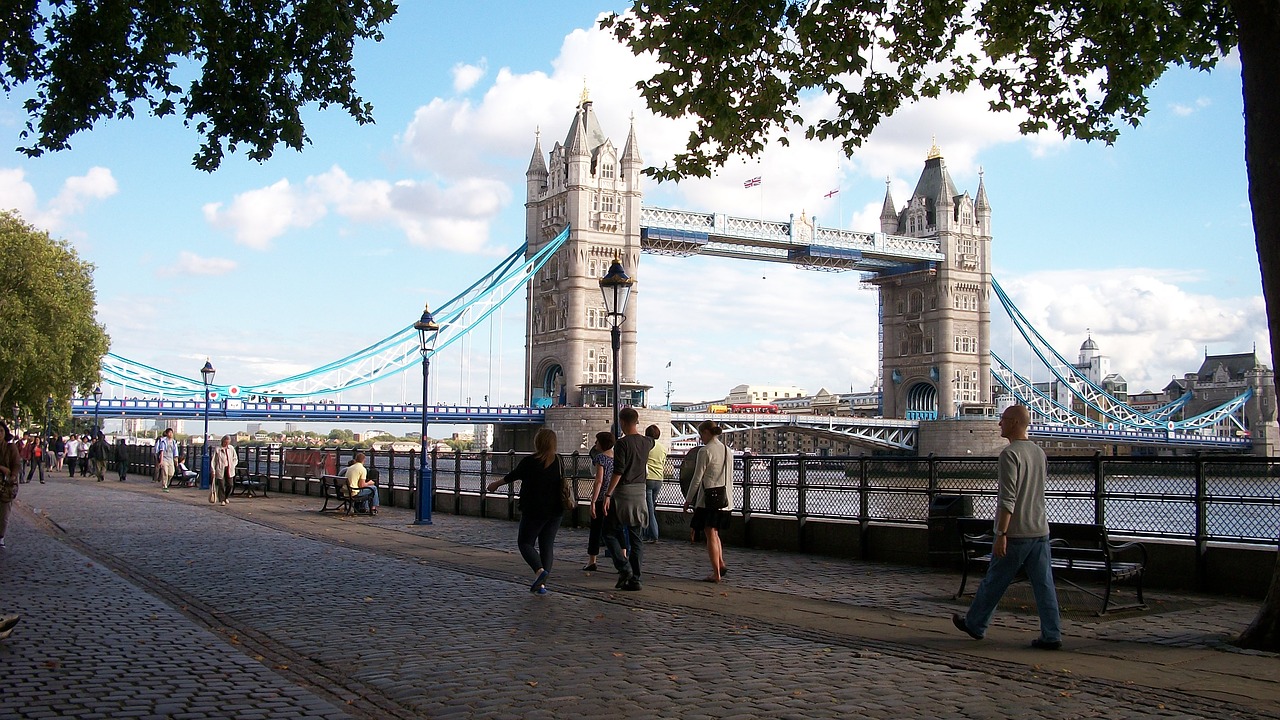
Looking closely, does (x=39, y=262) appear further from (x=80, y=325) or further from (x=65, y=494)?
(x=65, y=494)

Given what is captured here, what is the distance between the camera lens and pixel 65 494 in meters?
26.6

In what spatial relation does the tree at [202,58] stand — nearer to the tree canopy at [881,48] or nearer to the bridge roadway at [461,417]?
the tree canopy at [881,48]

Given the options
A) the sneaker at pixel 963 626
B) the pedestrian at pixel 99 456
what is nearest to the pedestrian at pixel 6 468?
the sneaker at pixel 963 626

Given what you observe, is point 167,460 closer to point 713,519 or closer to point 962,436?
point 713,519

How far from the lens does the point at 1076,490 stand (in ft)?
41.3

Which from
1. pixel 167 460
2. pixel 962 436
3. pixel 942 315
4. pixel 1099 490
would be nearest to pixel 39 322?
pixel 167 460

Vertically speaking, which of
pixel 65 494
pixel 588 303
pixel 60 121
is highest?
pixel 588 303

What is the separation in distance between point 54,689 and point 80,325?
150 feet

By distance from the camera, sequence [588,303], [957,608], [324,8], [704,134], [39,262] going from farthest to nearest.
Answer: [588,303] → [39,262] → [704,134] → [324,8] → [957,608]

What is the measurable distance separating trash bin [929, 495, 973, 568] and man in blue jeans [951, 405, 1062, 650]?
4293 mm

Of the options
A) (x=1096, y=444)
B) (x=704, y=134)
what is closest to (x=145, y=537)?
(x=704, y=134)

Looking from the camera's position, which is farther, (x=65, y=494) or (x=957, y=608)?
(x=65, y=494)

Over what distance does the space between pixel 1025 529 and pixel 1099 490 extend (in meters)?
4.34

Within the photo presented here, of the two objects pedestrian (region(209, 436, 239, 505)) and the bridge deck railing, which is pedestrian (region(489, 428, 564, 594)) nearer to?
the bridge deck railing
